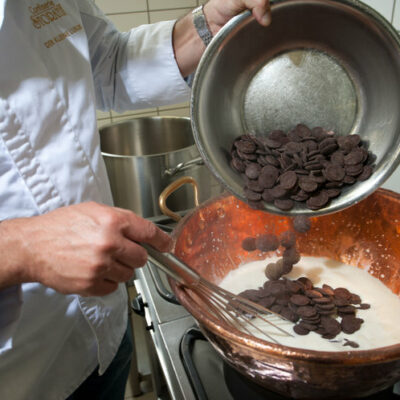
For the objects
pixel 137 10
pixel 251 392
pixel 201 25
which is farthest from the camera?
pixel 137 10

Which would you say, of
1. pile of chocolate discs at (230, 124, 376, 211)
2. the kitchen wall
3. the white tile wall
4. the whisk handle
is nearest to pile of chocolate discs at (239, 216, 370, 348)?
pile of chocolate discs at (230, 124, 376, 211)

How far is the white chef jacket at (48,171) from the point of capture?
1.70 feet

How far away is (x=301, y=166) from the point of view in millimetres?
571

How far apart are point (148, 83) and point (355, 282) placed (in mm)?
577

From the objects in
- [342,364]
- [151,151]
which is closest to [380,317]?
[342,364]

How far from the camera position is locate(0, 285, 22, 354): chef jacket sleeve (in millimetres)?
447

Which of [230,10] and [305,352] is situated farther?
[230,10]

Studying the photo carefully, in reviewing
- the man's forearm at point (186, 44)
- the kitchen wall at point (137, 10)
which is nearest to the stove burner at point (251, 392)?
the man's forearm at point (186, 44)

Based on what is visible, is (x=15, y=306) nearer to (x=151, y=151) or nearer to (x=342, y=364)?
(x=342, y=364)

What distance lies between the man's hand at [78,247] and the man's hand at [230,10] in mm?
323

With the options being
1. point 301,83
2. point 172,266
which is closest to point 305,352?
point 172,266

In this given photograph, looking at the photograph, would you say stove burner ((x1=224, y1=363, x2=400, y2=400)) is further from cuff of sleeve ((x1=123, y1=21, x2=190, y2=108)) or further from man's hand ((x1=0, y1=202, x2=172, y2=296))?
cuff of sleeve ((x1=123, y1=21, x2=190, y2=108))

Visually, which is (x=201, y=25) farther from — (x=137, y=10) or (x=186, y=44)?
(x=137, y=10)

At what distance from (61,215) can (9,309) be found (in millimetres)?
160
